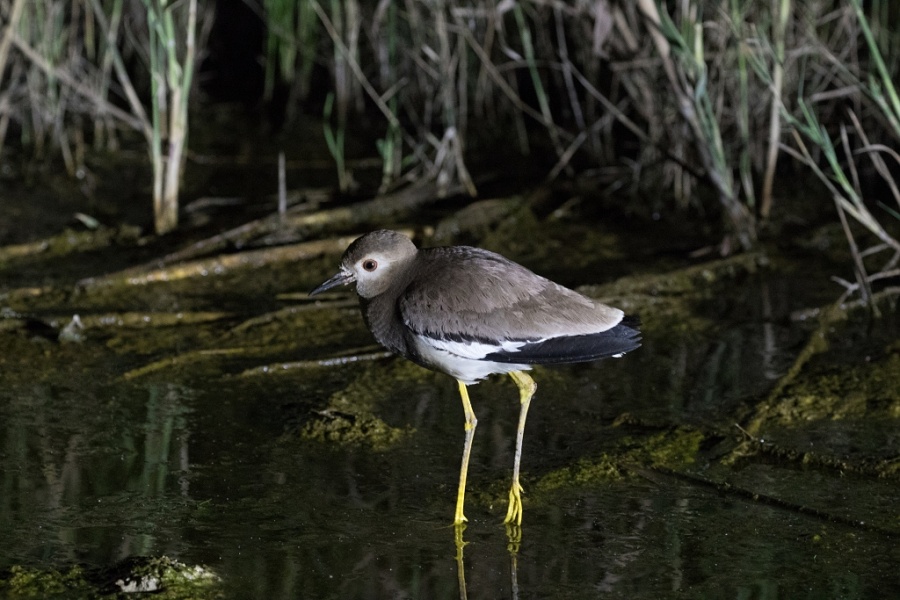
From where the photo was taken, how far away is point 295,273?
6316mm

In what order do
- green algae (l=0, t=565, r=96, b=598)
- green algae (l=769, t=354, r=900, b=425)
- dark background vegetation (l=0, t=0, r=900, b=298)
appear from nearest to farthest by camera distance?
green algae (l=0, t=565, r=96, b=598) < green algae (l=769, t=354, r=900, b=425) < dark background vegetation (l=0, t=0, r=900, b=298)

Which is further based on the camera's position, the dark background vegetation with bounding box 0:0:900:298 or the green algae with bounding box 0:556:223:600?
the dark background vegetation with bounding box 0:0:900:298

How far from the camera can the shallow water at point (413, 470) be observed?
3.45 metres

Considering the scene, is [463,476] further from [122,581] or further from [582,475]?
[122,581]

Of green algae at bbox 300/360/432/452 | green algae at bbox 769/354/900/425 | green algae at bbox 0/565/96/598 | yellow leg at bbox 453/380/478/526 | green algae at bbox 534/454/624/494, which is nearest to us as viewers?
green algae at bbox 0/565/96/598

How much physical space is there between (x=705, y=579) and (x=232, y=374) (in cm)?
229

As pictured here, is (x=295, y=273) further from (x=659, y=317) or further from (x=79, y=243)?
(x=659, y=317)

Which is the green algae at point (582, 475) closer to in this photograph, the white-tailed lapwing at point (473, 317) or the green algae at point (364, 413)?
the white-tailed lapwing at point (473, 317)

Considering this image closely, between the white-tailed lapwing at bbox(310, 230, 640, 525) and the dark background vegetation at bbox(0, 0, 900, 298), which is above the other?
the dark background vegetation at bbox(0, 0, 900, 298)

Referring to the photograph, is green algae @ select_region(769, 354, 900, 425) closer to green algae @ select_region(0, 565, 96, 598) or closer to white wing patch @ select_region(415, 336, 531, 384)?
white wing patch @ select_region(415, 336, 531, 384)

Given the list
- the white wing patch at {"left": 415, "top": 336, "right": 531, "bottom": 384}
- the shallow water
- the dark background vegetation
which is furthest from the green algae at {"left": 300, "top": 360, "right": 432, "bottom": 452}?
the dark background vegetation

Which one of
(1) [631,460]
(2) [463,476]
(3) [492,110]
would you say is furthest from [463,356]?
(3) [492,110]

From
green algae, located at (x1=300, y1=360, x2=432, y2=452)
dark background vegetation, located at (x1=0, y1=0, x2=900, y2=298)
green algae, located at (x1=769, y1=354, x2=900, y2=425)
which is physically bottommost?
green algae, located at (x1=769, y1=354, x2=900, y2=425)

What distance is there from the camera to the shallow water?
345cm
